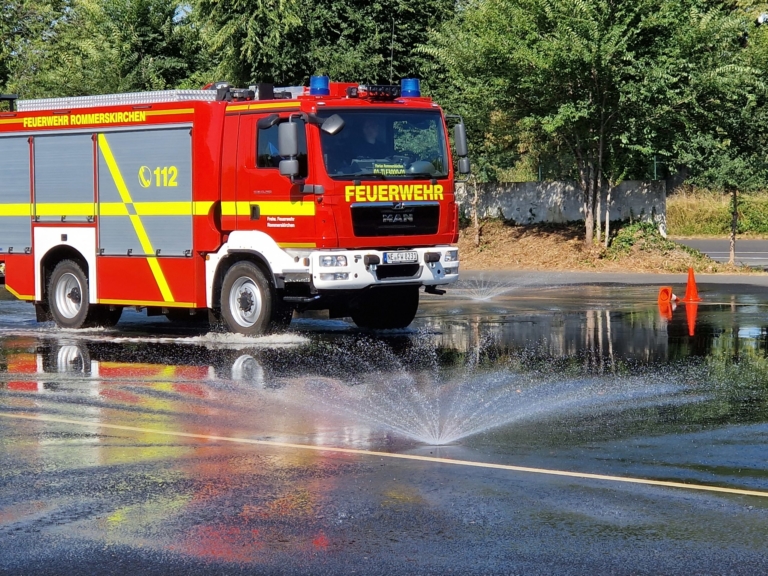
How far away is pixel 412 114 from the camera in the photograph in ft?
51.3

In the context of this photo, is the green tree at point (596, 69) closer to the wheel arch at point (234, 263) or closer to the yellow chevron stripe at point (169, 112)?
the yellow chevron stripe at point (169, 112)

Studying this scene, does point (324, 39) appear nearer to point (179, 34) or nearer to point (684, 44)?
point (179, 34)

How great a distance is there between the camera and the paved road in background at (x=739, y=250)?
31.0m

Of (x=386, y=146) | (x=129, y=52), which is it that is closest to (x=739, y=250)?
(x=129, y=52)

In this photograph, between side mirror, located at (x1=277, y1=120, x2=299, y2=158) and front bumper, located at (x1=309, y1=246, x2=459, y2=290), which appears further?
front bumper, located at (x1=309, y1=246, x2=459, y2=290)

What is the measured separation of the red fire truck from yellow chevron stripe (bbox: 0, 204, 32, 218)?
4 centimetres

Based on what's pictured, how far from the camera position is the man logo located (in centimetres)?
1619

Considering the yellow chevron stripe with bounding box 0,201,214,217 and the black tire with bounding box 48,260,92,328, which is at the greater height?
the yellow chevron stripe with bounding box 0,201,214,217

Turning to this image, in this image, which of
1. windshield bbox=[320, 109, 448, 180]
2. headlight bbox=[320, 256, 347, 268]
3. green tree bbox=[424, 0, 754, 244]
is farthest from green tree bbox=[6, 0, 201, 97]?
headlight bbox=[320, 256, 347, 268]

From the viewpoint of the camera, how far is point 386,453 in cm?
843

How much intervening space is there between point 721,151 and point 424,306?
9628mm

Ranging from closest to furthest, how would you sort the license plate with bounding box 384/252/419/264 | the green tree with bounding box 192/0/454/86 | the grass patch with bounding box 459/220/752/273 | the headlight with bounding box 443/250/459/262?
the license plate with bounding box 384/252/419/264, the headlight with bounding box 443/250/459/262, the grass patch with bounding box 459/220/752/273, the green tree with bounding box 192/0/454/86

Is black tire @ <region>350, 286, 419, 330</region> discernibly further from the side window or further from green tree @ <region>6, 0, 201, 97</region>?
green tree @ <region>6, 0, 201, 97</region>

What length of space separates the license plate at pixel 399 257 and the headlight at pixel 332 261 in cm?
59
